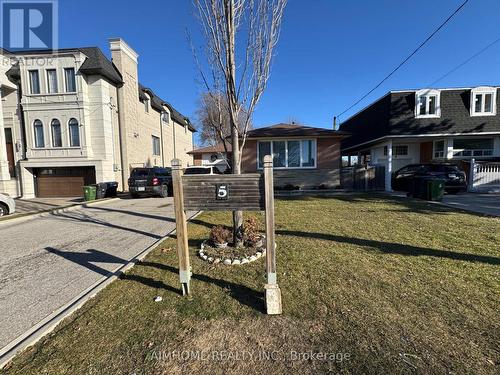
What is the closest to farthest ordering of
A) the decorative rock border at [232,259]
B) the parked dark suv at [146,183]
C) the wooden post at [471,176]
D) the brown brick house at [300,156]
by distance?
the decorative rock border at [232,259] < the parked dark suv at [146,183] < the wooden post at [471,176] < the brown brick house at [300,156]

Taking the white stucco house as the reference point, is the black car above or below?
below

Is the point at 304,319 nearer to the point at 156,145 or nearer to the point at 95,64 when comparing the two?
the point at 95,64

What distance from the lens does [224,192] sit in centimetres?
337

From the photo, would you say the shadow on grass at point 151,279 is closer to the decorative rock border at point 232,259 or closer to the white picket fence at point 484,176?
the decorative rock border at point 232,259

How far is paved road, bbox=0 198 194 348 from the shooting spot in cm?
329

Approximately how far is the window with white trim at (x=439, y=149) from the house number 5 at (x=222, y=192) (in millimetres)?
20157

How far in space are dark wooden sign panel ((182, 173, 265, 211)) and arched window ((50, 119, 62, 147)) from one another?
708 inches

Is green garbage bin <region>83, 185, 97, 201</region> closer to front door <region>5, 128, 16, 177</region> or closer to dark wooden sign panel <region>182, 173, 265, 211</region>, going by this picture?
front door <region>5, 128, 16, 177</region>

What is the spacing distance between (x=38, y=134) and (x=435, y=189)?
916 inches

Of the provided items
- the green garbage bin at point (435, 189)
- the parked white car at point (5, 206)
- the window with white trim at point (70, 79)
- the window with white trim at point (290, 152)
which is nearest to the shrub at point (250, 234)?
the green garbage bin at point (435, 189)

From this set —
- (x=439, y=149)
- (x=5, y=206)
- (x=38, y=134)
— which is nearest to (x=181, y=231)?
(x=5, y=206)

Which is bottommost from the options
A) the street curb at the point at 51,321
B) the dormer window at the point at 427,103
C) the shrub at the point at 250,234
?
the street curb at the point at 51,321

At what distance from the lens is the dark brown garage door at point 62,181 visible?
17.1 m

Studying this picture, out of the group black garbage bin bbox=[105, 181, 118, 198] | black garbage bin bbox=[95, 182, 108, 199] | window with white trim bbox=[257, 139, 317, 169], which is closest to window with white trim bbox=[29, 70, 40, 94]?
black garbage bin bbox=[105, 181, 118, 198]
